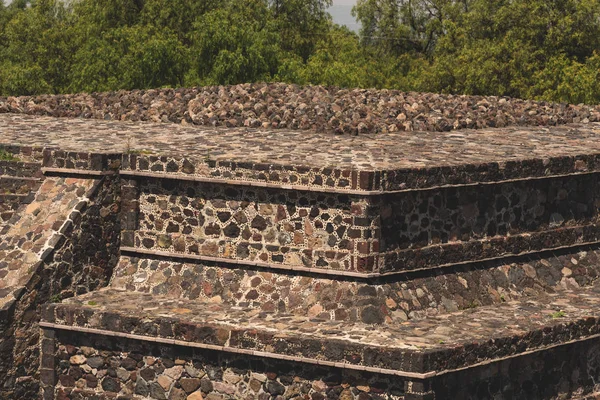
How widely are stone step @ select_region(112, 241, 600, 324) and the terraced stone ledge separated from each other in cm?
18

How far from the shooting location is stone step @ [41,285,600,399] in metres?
14.8

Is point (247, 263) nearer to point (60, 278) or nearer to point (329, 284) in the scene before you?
point (329, 284)

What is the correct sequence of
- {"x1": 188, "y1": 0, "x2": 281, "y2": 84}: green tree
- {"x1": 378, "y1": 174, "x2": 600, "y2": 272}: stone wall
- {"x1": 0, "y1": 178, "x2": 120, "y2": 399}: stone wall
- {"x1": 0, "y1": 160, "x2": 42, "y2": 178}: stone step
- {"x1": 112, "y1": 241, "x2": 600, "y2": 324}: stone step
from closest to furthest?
1. {"x1": 112, "y1": 241, "x2": 600, "y2": 324}: stone step
2. {"x1": 378, "y1": 174, "x2": 600, "y2": 272}: stone wall
3. {"x1": 0, "y1": 178, "x2": 120, "y2": 399}: stone wall
4. {"x1": 0, "y1": 160, "x2": 42, "y2": 178}: stone step
5. {"x1": 188, "y1": 0, "x2": 281, "y2": 84}: green tree

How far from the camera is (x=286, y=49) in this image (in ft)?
171

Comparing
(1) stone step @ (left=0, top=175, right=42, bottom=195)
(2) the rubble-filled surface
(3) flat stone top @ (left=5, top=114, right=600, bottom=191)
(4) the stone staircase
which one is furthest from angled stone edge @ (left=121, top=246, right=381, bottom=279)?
(2) the rubble-filled surface

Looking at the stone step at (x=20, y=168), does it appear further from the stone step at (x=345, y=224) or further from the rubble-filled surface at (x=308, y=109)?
the rubble-filled surface at (x=308, y=109)

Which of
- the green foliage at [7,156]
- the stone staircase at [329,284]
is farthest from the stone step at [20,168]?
the stone staircase at [329,284]

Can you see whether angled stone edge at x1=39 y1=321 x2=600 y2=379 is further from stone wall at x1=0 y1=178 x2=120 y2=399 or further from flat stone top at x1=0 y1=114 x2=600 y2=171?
flat stone top at x1=0 y1=114 x2=600 y2=171

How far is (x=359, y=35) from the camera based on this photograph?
2395 inches

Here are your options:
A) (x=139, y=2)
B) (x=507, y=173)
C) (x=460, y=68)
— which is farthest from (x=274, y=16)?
(x=507, y=173)

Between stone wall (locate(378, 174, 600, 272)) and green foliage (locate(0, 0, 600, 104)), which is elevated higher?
green foliage (locate(0, 0, 600, 104))

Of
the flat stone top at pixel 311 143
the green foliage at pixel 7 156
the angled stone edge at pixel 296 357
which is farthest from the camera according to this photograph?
the green foliage at pixel 7 156

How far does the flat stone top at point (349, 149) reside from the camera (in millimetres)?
16219

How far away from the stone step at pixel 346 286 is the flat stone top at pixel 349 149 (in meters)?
1.27
